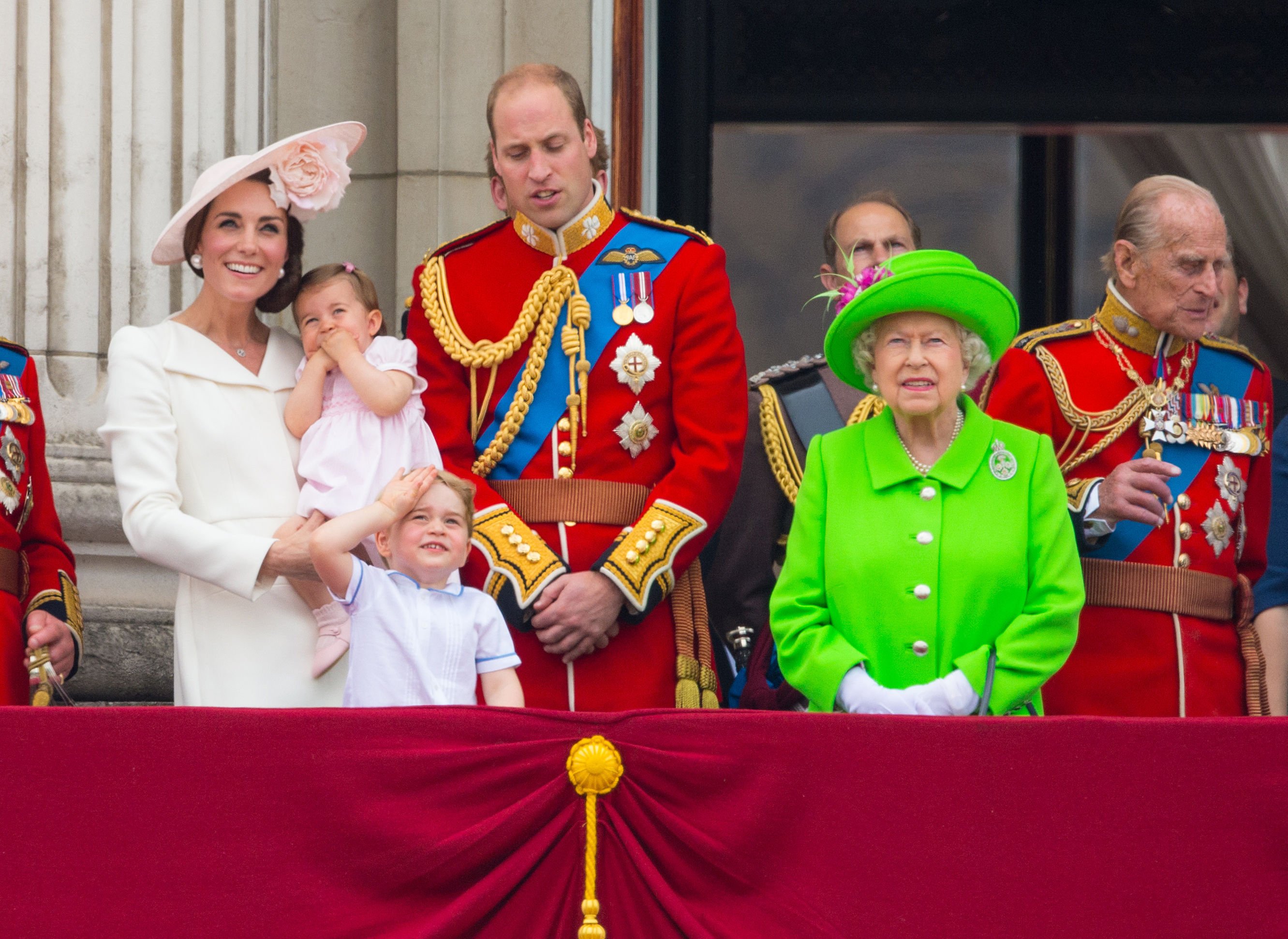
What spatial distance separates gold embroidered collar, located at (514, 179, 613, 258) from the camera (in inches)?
138

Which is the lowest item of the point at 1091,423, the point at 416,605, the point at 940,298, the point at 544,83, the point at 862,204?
the point at 416,605

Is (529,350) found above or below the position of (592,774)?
above

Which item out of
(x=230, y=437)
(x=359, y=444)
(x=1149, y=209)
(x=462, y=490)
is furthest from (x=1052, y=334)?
(x=230, y=437)

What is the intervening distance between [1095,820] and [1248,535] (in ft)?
3.97

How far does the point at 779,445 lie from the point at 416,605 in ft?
3.35

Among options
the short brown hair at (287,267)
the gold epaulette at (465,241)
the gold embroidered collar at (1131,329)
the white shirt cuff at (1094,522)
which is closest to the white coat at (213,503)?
the short brown hair at (287,267)

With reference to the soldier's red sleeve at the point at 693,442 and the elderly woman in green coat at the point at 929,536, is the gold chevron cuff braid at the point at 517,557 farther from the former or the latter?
the elderly woman in green coat at the point at 929,536

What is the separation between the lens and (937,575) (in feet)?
9.95

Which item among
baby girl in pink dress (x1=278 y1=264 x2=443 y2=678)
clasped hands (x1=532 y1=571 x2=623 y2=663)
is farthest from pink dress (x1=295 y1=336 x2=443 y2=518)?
clasped hands (x1=532 y1=571 x2=623 y2=663)

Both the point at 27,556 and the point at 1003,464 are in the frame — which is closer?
the point at 1003,464

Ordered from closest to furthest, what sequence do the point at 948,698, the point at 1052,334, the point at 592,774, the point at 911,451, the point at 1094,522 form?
1. the point at 592,774
2. the point at 948,698
3. the point at 911,451
4. the point at 1094,522
5. the point at 1052,334

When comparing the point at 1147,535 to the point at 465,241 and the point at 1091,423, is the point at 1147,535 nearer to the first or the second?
the point at 1091,423

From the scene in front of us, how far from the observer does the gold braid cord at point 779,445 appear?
12.0ft

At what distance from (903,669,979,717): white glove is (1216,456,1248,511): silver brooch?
945mm
